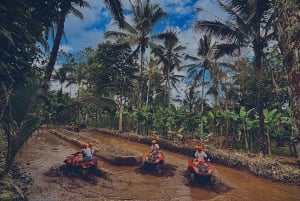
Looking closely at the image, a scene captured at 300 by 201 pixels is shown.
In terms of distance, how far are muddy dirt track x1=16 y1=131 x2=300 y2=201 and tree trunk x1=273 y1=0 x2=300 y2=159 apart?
7.86m

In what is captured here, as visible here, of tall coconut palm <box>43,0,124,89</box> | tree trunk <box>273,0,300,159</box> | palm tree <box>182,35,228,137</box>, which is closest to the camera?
tree trunk <box>273,0,300,159</box>

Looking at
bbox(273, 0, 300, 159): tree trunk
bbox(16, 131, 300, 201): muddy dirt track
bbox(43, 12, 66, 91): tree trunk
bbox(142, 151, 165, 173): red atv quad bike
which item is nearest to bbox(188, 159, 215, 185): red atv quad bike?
bbox(16, 131, 300, 201): muddy dirt track

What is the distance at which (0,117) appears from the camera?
9.09 meters

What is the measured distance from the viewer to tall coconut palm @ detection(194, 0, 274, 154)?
49.9 feet

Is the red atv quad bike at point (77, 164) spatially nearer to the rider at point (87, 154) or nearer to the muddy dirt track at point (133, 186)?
the rider at point (87, 154)

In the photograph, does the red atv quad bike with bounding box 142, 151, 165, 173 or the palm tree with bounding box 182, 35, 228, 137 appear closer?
the red atv quad bike with bounding box 142, 151, 165, 173

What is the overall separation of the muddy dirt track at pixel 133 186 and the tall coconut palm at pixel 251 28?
170 inches

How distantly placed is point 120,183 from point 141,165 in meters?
2.49

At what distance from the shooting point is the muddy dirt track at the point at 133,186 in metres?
9.59

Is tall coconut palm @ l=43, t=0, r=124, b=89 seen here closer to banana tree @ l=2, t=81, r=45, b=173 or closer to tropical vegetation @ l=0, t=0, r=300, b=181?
tropical vegetation @ l=0, t=0, r=300, b=181

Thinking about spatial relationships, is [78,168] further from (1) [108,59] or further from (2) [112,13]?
(1) [108,59]

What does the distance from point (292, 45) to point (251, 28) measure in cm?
1490

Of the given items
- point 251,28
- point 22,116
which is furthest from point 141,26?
point 22,116

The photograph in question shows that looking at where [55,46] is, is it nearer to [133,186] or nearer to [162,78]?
[133,186]
